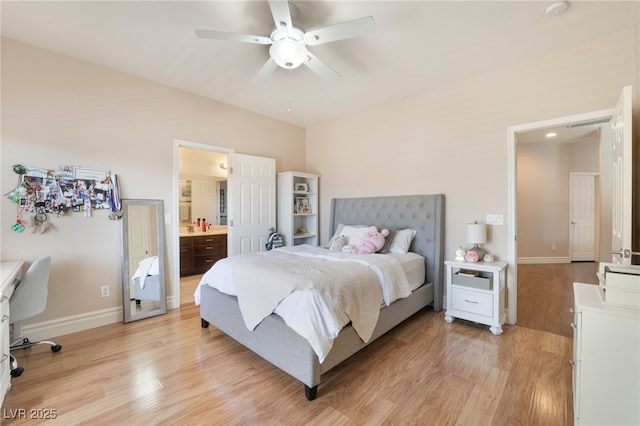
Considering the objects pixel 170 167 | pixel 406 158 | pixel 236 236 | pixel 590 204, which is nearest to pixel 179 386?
pixel 236 236

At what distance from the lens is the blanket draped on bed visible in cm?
196

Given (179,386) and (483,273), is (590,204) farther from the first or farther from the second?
(179,386)

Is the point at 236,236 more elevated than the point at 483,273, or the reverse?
the point at 236,236

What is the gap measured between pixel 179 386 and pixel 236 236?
2235mm

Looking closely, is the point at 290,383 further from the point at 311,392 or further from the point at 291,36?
the point at 291,36

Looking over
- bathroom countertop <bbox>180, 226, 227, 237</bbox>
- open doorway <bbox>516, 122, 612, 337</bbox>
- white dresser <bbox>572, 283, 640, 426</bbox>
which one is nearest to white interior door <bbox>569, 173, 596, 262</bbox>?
open doorway <bbox>516, 122, 612, 337</bbox>

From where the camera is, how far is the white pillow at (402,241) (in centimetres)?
332

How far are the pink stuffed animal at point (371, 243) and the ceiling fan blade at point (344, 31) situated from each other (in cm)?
213

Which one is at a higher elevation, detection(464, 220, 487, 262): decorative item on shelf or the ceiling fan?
the ceiling fan

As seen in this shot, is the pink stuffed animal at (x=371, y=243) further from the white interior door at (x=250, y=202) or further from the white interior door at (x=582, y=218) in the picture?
the white interior door at (x=582, y=218)

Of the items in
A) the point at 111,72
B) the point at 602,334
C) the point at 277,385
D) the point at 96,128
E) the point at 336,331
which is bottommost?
the point at 277,385

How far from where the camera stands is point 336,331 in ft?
5.88

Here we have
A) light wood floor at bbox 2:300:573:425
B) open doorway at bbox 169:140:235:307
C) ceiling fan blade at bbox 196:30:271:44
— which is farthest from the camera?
open doorway at bbox 169:140:235:307

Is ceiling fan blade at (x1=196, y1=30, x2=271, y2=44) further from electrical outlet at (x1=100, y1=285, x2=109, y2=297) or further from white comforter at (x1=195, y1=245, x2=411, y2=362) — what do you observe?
electrical outlet at (x1=100, y1=285, x2=109, y2=297)
